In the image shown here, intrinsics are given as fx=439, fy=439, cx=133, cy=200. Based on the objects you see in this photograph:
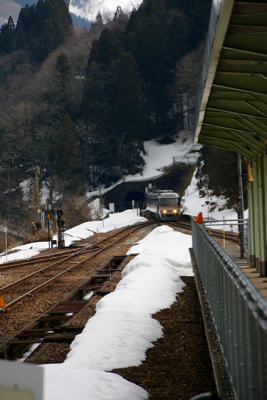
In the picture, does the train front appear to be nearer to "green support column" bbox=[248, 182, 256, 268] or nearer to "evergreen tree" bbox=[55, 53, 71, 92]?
"green support column" bbox=[248, 182, 256, 268]

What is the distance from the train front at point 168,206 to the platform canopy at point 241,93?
2798cm

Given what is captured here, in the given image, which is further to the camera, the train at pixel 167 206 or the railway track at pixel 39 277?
the train at pixel 167 206

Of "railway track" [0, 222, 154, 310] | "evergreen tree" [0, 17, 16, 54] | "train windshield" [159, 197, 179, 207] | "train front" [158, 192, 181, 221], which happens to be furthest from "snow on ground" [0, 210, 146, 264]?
"evergreen tree" [0, 17, 16, 54]

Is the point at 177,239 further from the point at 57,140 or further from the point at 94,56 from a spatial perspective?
the point at 94,56

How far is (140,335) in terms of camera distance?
22.5 ft

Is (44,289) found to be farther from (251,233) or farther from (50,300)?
(251,233)

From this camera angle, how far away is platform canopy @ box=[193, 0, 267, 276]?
4.46 meters

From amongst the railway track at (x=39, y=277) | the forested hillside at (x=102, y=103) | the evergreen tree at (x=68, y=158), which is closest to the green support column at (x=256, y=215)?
the railway track at (x=39, y=277)

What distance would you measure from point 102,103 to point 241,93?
68.4m

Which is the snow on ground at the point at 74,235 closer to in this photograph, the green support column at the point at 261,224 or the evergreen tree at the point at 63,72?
the green support column at the point at 261,224

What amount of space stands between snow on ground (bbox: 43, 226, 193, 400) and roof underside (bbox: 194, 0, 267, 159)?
11.9 ft

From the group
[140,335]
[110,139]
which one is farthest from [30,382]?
[110,139]

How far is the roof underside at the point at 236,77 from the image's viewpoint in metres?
4.36

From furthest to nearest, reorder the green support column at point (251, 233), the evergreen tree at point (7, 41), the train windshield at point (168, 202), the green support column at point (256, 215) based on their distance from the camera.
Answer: the evergreen tree at point (7, 41)
the train windshield at point (168, 202)
the green support column at point (251, 233)
the green support column at point (256, 215)
